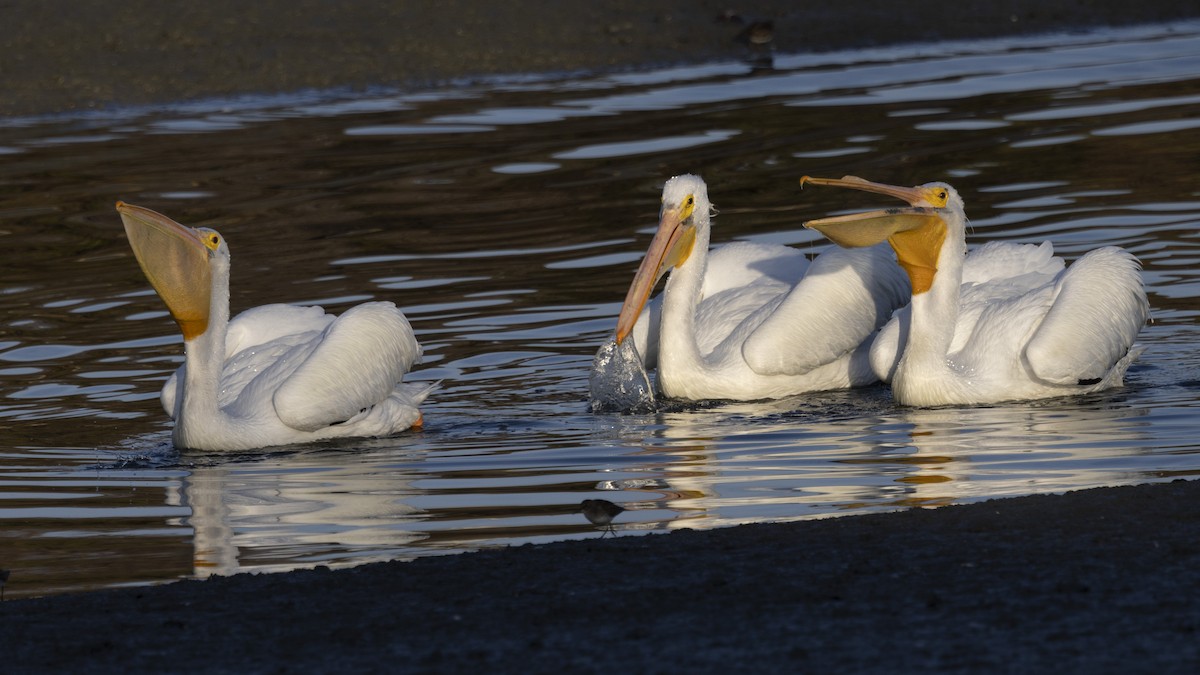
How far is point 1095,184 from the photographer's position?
1065 centimetres

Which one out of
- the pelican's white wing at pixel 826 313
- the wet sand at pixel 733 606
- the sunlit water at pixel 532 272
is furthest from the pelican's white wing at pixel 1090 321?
the wet sand at pixel 733 606

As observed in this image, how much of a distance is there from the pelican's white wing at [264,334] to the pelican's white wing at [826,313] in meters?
1.62

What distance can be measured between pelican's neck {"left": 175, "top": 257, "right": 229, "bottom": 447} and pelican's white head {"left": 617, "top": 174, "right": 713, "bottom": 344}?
4.87 ft

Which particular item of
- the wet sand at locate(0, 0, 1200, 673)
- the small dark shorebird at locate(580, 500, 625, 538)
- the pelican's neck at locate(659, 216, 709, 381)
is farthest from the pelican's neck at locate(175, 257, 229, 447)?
the small dark shorebird at locate(580, 500, 625, 538)

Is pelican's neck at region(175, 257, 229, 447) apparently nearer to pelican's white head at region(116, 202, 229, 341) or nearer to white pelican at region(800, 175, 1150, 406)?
pelican's white head at region(116, 202, 229, 341)

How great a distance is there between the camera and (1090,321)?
665cm

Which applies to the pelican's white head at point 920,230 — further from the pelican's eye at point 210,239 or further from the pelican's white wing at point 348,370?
the pelican's eye at point 210,239

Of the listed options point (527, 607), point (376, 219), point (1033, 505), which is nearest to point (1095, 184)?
point (376, 219)

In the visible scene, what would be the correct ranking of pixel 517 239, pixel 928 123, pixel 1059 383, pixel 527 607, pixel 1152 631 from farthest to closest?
1. pixel 928 123
2. pixel 517 239
3. pixel 1059 383
4. pixel 527 607
5. pixel 1152 631

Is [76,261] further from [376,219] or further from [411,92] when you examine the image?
[411,92]

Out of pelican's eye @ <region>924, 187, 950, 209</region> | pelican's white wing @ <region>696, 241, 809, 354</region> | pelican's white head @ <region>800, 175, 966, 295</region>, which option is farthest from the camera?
pelican's white wing @ <region>696, 241, 809, 354</region>

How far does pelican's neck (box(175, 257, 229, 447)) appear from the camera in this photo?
6418 mm

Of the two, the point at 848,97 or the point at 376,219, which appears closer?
the point at 376,219

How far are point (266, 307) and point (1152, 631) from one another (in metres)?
4.72
